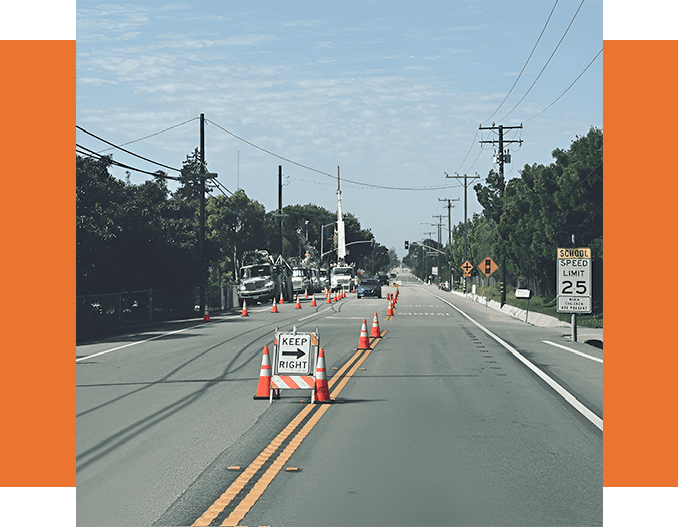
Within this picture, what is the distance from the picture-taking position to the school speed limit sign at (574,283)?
23.4m

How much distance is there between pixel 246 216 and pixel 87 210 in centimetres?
4212

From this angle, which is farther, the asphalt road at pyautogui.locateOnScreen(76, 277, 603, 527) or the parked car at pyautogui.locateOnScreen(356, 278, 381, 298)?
the parked car at pyautogui.locateOnScreen(356, 278, 381, 298)

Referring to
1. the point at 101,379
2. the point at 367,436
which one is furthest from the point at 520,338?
the point at 367,436

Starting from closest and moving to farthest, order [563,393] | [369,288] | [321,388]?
1. [321,388]
2. [563,393]
3. [369,288]

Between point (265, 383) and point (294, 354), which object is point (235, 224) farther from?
point (294, 354)

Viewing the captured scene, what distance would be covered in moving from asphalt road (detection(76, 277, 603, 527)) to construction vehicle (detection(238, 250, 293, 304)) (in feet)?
115

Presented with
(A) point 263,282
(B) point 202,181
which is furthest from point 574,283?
(A) point 263,282

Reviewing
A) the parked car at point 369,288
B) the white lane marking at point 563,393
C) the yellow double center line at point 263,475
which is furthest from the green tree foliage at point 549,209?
the yellow double center line at point 263,475

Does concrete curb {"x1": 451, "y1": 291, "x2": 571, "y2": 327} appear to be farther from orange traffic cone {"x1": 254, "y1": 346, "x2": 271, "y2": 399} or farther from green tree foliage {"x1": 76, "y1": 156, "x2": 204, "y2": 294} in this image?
orange traffic cone {"x1": 254, "y1": 346, "x2": 271, "y2": 399}

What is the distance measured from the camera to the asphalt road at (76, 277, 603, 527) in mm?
6781

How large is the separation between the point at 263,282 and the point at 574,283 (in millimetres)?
32715

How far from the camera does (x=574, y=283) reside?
925 inches

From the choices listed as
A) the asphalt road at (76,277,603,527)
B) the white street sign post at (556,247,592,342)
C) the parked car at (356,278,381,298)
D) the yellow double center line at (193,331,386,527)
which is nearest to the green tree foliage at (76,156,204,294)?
the asphalt road at (76,277,603,527)

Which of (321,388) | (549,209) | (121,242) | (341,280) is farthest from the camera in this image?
(341,280)
